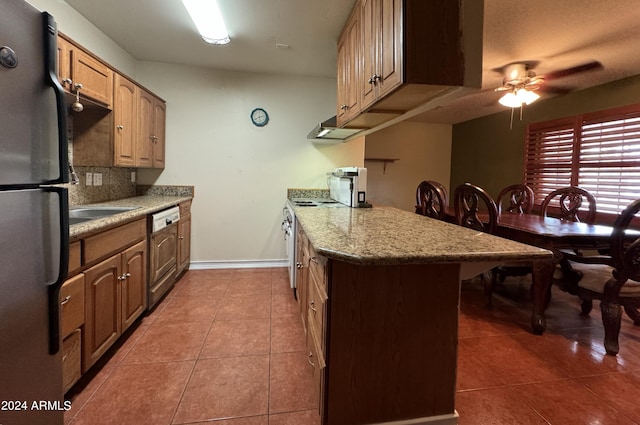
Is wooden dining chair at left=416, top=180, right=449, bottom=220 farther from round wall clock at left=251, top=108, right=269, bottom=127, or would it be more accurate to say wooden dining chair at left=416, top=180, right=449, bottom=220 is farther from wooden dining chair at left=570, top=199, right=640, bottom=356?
round wall clock at left=251, top=108, right=269, bottom=127

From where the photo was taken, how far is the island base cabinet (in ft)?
4.02

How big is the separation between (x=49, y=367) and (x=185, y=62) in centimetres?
319

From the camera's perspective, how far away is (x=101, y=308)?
5.49 ft

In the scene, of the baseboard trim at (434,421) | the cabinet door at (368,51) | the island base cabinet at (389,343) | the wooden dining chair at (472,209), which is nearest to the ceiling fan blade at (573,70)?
the wooden dining chair at (472,209)

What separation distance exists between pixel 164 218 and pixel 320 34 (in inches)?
81.2

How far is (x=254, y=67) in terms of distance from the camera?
3.33m

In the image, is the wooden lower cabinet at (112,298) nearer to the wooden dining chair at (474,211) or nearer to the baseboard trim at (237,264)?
the baseboard trim at (237,264)

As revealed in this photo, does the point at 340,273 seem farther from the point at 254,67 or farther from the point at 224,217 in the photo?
the point at 254,67

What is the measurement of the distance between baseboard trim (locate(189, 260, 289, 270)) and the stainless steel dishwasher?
23.7 inches

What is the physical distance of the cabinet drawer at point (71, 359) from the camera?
1.39m

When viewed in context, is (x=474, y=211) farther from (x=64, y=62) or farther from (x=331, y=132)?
(x=64, y=62)

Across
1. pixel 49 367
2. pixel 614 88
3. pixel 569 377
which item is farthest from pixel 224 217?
pixel 614 88

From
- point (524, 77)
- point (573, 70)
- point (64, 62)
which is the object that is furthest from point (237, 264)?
point (573, 70)

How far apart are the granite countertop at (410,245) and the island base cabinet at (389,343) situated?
0.34 ft
